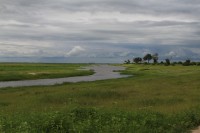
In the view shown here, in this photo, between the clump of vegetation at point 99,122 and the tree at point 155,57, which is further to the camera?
the tree at point 155,57

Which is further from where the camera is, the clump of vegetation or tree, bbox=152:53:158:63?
tree, bbox=152:53:158:63

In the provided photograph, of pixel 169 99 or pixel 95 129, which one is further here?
pixel 169 99

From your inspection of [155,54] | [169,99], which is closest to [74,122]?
[169,99]

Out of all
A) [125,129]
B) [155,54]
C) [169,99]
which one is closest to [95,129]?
[125,129]

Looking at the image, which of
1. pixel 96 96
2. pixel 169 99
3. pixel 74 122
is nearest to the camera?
pixel 74 122

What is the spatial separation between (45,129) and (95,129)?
70.6 inches

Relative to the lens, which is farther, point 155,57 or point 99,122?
point 155,57

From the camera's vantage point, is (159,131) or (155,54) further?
(155,54)

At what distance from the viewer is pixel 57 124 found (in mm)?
13547

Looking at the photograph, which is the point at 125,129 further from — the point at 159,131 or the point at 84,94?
the point at 84,94

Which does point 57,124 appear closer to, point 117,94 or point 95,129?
point 95,129

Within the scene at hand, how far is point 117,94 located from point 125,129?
19.1 m

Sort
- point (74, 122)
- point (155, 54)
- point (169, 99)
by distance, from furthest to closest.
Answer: point (155, 54)
point (169, 99)
point (74, 122)

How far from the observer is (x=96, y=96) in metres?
31.8
